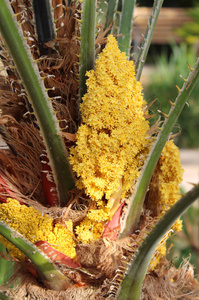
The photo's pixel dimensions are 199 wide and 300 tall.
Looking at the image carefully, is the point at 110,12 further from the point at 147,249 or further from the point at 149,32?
the point at 147,249

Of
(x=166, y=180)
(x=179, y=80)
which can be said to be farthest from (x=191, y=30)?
(x=166, y=180)

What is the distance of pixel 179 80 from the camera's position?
2.73 ft

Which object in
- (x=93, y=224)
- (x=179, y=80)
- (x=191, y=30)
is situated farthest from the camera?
(x=191, y=30)

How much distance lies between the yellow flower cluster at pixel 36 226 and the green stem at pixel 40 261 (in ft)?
0.08

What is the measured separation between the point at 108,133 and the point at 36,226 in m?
0.24

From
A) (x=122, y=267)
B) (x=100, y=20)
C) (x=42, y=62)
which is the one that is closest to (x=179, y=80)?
(x=100, y=20)

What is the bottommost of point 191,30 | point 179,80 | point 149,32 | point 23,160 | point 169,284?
point 191,30

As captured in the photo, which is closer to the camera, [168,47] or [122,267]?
[122,267]

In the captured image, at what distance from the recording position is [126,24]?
79cm

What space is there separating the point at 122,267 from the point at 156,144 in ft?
0.85

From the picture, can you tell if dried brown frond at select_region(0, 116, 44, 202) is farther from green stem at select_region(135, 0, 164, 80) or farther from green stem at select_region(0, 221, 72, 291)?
green stem at select_region(135, 0, 164, 80)

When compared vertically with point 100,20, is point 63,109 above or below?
below

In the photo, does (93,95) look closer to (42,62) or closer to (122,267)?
(42,62)

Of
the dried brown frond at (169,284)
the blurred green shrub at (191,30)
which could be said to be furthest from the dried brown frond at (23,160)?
the blurred green shrub at (191,30)
